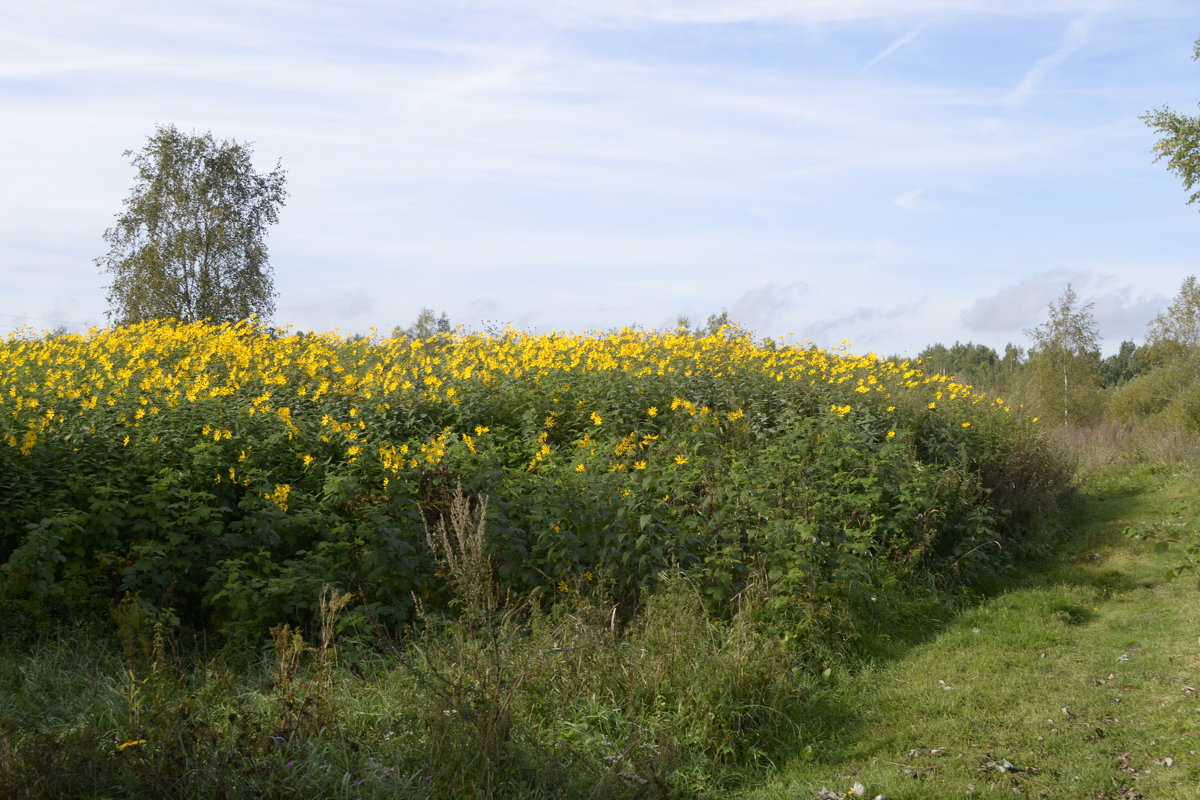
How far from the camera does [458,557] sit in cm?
585

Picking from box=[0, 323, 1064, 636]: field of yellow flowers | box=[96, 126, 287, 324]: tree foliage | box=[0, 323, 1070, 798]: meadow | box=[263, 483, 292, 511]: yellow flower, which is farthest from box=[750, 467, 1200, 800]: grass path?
box=[96, 126, 287, 324]: tree foliage

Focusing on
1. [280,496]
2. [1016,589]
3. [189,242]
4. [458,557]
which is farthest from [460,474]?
[189,242]

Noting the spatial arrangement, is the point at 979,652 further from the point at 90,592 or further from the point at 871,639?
the point at 90,592

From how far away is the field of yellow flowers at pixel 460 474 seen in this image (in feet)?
19.3

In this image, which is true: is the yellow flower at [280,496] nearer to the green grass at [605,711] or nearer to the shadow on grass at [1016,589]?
A: the green grass at [605,711]

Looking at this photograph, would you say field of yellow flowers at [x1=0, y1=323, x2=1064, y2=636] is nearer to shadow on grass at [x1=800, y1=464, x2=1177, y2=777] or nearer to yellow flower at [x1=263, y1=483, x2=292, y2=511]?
yellow flower at [x1=263, y1=483, x2=292, y2=511]

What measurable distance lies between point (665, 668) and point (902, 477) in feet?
14.4

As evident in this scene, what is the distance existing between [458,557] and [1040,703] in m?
3.40

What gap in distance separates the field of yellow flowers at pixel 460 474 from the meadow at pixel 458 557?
0.10ft

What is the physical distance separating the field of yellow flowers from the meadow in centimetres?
3

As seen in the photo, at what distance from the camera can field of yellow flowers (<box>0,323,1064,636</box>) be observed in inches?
231

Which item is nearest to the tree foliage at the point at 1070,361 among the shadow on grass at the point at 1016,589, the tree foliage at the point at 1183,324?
the tree foliage at the point at 1183,324

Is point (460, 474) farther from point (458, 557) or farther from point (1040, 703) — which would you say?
point (1040, 703)

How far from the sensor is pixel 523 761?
390 centimetres
